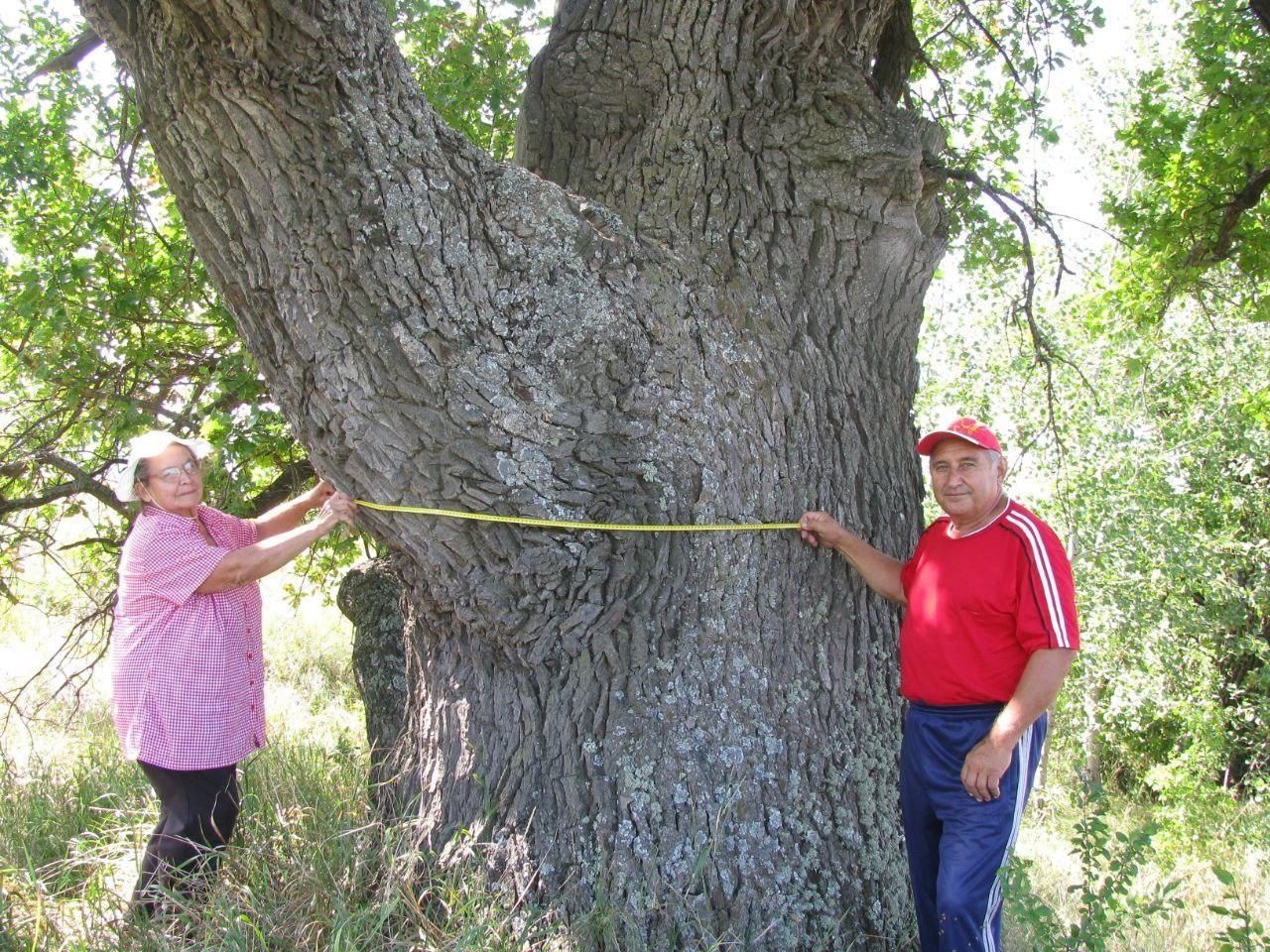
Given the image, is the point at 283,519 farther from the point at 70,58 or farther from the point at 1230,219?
the point at 1230,219

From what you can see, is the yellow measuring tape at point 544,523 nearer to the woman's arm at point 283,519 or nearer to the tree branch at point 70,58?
the woman's arm at point 283,519

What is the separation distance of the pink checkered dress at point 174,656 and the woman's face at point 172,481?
53 millimetres

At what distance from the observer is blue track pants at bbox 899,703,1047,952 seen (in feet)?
9.89

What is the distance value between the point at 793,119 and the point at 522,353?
1.47 metres

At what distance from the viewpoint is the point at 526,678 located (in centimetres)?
345

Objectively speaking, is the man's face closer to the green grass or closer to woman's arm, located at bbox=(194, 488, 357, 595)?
the green grass

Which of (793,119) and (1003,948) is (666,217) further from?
(1003,948)

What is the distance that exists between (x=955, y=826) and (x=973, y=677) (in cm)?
44

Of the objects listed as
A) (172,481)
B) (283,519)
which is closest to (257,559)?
(172,481)

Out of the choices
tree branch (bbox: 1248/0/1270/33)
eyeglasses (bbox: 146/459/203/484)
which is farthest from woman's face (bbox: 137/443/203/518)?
tree branch (bbox: 1248/0/1270/33)

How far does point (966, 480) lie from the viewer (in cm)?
323

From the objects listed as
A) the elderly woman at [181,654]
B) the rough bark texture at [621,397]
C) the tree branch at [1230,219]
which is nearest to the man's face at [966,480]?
the rough bark texture at [621,397]

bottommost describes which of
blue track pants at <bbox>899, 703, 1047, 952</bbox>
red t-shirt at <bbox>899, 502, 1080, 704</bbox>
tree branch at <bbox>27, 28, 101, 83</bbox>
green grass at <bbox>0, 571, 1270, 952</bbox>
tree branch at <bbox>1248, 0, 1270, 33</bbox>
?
green grass at <bbox>0, 571, 1270, 952</bbox>

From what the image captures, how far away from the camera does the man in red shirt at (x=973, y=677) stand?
2965 mm
